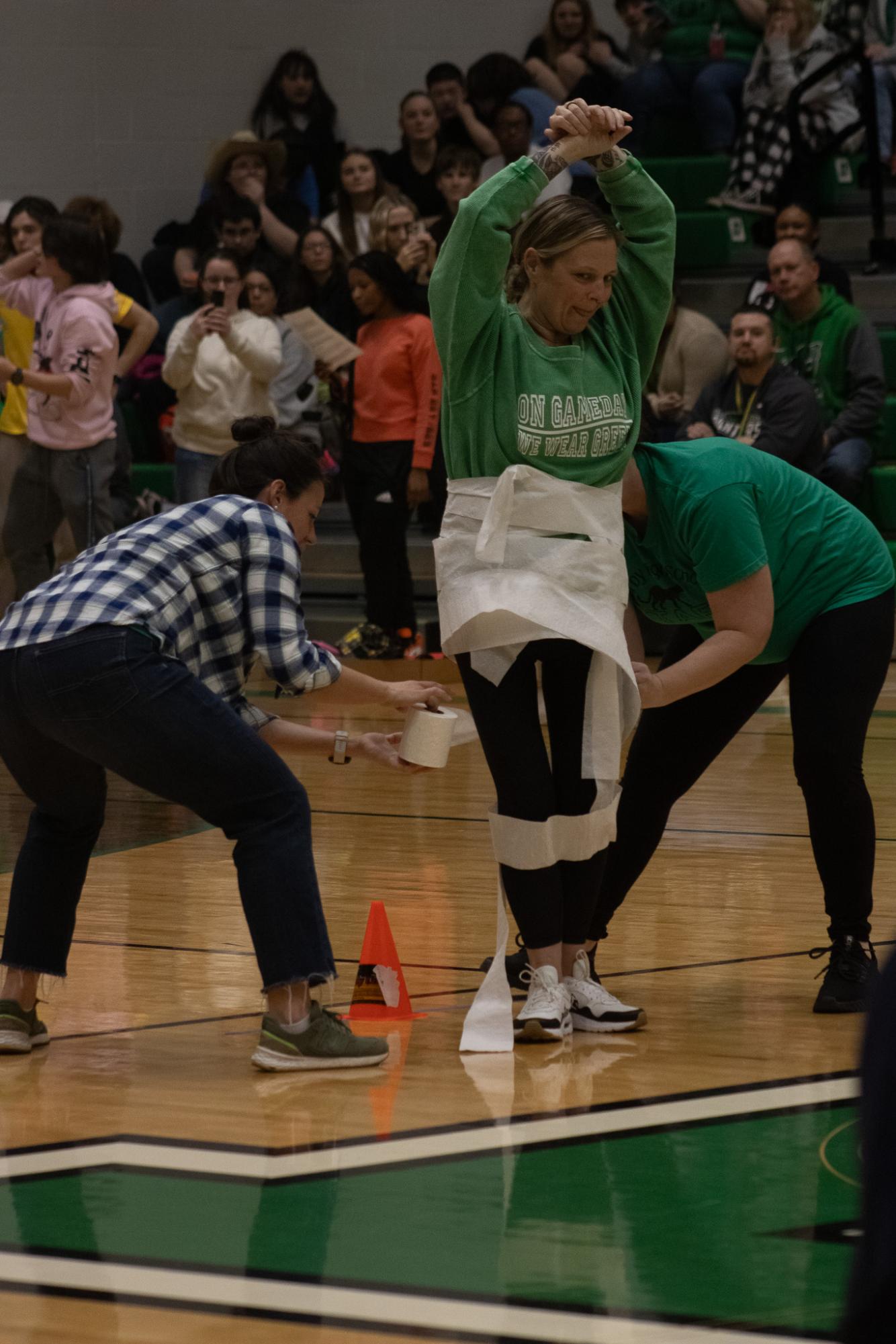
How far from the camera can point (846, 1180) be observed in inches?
101

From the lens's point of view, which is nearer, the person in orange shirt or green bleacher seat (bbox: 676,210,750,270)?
the person in orange shirt

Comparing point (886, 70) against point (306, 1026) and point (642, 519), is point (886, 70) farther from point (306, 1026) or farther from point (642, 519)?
point (306, 1026)

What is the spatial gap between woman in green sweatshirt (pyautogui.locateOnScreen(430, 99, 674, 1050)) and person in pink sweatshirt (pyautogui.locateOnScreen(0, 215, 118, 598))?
4369 mm

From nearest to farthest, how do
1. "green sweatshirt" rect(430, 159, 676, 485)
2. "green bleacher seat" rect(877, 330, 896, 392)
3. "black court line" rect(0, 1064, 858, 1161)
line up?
"black court line" rect(0, 1064, 858, 1161)
"green sweatshirt" rect(430, 159, 676, 485)
"green bleacher seat" rect(877, 330, 896, 392)

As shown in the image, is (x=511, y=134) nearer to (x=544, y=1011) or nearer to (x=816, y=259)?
(x=816, y=259)

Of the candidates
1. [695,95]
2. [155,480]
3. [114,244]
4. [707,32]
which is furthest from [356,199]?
[707,32]

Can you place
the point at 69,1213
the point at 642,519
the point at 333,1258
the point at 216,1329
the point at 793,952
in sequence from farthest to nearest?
the point at 793,952 < the point at 642,519 < the point at 69,1213 < the point at 333,1258 < the point at 216,1329

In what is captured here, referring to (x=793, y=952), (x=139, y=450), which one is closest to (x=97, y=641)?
(x=793, y=952)

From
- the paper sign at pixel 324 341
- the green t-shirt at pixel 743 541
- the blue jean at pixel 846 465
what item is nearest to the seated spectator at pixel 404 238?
the paper sign at pixel 324 341

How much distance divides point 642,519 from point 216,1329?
5.64 ft

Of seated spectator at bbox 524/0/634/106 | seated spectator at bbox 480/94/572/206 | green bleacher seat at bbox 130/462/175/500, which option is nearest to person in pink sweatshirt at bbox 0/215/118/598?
green bleacher seat at bbox 130/462/175/500

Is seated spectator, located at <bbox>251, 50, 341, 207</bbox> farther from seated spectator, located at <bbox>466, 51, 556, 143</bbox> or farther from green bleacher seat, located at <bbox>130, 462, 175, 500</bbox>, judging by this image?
green bleacher seat, located at <bbox>130, 462, 175, 500</bbox>

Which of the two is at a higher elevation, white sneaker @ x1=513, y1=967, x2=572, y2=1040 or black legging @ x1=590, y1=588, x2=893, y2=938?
black legging @ x1=590, y1=588, x2=893, y2=938

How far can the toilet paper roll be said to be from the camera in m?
3.25
